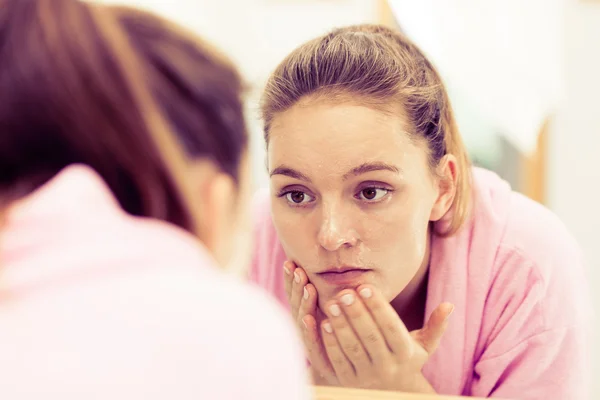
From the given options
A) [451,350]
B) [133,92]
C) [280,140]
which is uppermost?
[133,92]

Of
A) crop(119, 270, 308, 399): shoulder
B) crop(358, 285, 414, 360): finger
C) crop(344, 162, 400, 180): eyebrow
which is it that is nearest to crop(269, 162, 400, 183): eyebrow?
crop(344, 162, 400, 180): eyebrow

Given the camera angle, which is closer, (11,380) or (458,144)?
(11,380)

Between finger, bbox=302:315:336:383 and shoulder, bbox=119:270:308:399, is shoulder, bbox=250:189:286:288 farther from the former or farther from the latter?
shoulder, bbox=119:270:308:399

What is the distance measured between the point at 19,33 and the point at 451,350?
1.52 feet

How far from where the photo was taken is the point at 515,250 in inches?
22.4

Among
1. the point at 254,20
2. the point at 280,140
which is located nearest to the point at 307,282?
the point at 280,140

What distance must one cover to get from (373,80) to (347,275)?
0.17 metres

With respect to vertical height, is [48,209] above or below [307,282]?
above

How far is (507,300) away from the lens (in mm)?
566

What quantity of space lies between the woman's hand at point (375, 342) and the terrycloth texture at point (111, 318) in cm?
26

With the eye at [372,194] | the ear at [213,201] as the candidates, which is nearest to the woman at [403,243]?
the eye at [372,194]

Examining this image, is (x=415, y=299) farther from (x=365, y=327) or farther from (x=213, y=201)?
(x=213, y=201)

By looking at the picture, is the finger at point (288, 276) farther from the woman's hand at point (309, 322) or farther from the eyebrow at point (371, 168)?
the eyebrow at point (371, 168)

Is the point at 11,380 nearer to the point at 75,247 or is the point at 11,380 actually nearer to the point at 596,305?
the point at 75,247
